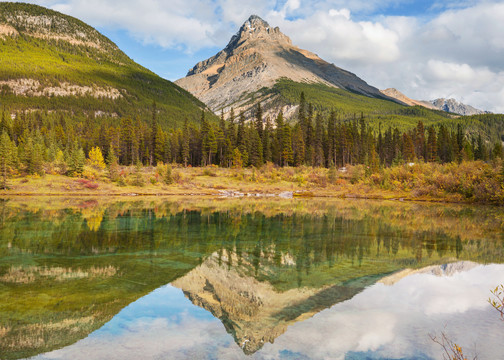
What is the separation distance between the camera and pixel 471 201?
47.0m

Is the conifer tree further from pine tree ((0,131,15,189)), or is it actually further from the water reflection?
the water reflection

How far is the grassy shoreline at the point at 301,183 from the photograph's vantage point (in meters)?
48.6

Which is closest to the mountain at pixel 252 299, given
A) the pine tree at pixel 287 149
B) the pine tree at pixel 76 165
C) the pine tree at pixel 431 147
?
the pine tree at pixel 76 165

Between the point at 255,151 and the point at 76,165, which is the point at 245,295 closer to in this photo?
the point at 76,165

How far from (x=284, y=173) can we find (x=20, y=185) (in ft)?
166

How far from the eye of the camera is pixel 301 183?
73188 mm

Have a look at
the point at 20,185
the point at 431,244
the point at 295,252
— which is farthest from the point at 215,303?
the point at 20,185

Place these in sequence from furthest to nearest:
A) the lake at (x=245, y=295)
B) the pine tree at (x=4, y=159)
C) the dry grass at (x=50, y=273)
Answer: the pine tree at (x=4, y=159), the dry grass at (x=50, y=273), the lake at (x=245, y=295)

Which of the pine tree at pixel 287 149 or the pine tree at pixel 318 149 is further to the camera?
the pine tree at pixel 318 149

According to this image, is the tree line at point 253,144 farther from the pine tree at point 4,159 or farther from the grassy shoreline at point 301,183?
the pine tree at point 4,159

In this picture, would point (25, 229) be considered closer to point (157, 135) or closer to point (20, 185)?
point (20, 185)

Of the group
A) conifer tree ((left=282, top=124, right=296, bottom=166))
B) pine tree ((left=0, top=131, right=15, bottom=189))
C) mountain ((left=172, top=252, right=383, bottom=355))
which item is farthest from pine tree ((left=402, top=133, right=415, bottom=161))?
mountain ((left=172, top=252, right=383, bottom=355))

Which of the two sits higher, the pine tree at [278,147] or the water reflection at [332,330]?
the pine tree at [278,147]

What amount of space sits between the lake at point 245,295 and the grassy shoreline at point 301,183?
104 feet
